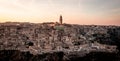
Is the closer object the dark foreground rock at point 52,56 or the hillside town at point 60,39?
the dark foreground rock at point 52,56

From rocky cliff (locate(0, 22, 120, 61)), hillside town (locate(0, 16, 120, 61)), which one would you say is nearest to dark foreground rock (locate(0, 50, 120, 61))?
rocky cliff (locate(0, 22, 120, 61))

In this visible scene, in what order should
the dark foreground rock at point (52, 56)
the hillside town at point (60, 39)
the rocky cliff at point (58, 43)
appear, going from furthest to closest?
the hillside town at point (60, 39), the rocky cliff at point (58, 43), the dark foreground rock at point (52, 56)

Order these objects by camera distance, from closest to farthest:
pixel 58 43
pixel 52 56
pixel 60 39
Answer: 1. pixel 52 56
2. pixel 58 43
3. pixel 60 39

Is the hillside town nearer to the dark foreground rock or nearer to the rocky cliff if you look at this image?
the rocky cliff

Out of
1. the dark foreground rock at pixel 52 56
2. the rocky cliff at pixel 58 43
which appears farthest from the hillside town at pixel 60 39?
the dark foreground rock at pixel 52 56

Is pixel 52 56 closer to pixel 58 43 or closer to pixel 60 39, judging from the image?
pixel 58 43

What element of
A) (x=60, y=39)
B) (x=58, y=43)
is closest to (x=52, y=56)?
(x=58, y=43)

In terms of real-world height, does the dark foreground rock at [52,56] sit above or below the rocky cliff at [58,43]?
below

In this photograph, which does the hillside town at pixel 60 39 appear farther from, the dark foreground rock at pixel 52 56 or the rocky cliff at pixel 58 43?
the dark foreground rock at pixel 52 56
